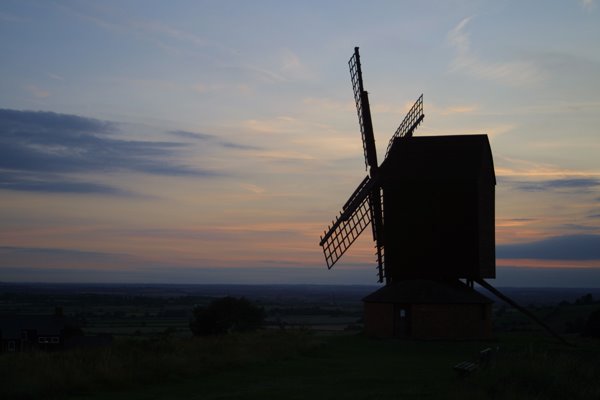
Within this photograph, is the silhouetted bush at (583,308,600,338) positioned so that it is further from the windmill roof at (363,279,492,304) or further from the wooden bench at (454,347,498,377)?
the wooden bench at (454,347,498,377)

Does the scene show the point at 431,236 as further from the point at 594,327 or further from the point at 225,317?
the point at 225,317

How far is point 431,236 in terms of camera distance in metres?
33.7

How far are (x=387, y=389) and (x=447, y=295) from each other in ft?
52.1

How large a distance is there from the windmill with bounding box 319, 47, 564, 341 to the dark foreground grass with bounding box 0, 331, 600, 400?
853 cm

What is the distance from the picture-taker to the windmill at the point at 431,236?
3266 centimetres

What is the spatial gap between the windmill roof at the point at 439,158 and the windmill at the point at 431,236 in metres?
0.04

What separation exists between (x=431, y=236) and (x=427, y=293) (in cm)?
257

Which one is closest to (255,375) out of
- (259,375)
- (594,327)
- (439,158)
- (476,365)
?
(259,375)

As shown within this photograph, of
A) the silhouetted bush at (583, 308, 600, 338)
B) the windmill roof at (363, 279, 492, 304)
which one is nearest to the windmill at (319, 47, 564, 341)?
the windmill roof at (363, 279, 492, 304)

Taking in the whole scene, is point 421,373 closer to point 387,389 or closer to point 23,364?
point 387,389

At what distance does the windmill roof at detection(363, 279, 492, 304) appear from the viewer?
3250 centimetres

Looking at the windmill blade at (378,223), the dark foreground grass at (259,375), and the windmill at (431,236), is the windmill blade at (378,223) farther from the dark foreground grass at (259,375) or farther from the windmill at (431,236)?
the dark foreground grass at (259,375)

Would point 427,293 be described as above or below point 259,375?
above

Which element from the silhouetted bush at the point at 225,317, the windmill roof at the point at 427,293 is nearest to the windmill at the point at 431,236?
the windmill roof at the point at 427,293
